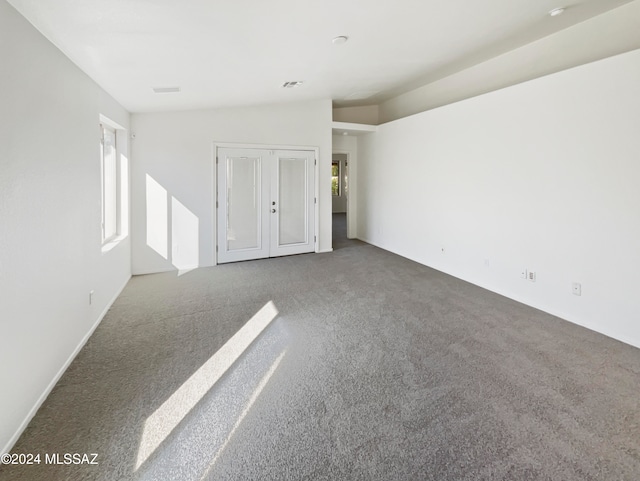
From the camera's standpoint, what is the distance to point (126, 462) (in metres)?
1.63

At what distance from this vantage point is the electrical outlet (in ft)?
11.1

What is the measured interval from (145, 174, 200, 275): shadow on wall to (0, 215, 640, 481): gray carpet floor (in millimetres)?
1643

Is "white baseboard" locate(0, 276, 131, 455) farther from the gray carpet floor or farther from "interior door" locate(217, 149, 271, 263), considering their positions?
"interior door" locate(217, 149, 271, 263)

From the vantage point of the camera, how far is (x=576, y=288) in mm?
3416

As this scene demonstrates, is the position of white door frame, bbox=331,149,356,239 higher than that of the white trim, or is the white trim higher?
white door frame, bbox=331,149,356,239

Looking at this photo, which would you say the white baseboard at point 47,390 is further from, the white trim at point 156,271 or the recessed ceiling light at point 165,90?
the recessed ceiling light at point 165,90

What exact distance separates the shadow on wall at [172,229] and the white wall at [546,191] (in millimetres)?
4039

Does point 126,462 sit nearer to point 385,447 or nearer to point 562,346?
point 385,447

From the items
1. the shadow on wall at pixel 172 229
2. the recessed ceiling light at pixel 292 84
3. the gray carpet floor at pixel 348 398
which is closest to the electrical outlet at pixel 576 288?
the gray carpet floor at pixel 348 398

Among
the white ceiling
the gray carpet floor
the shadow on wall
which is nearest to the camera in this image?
the gray carpet floor

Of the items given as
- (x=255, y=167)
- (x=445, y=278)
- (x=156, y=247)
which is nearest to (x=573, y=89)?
(x=445, y=278)

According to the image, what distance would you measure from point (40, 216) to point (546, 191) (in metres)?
4.68

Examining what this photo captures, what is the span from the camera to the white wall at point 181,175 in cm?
505

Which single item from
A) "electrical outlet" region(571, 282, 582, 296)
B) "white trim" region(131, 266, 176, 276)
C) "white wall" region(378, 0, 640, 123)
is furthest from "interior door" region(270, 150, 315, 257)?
"electrical outlet" region(571, 282, 582, 296)
